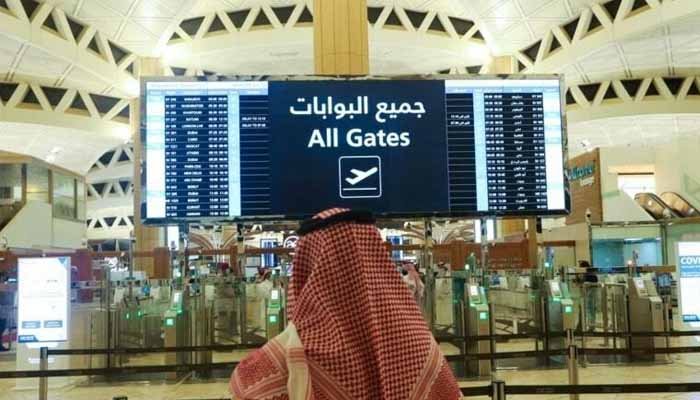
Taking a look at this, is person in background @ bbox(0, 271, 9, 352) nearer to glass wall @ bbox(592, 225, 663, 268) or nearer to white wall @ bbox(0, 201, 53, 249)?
white wall @ bbox(0, 201, 53, 249)

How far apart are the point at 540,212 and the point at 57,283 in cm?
627

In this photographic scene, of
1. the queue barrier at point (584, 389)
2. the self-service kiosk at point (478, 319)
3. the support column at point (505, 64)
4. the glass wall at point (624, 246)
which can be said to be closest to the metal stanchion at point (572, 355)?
the queue barrier at point (584, 389)

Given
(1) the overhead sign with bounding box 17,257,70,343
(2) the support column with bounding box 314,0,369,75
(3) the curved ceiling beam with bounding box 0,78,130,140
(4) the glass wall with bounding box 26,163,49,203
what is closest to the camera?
(2) the support column with bounding box 314,0,369,75

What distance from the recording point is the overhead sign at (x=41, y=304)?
8.33 meters

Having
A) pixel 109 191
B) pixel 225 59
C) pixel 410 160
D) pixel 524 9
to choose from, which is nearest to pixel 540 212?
pixel 410 160

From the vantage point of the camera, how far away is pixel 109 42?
20844mm

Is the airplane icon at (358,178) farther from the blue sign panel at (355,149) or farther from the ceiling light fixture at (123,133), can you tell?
the ceiling light fixture at (123,133)

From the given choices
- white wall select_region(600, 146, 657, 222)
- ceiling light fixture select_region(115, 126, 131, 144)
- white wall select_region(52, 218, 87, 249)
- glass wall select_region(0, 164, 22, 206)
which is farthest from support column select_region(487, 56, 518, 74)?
glass wall select_region(0, 164, 22, 206)

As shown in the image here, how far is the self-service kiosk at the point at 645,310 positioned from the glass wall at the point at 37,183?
13380mm

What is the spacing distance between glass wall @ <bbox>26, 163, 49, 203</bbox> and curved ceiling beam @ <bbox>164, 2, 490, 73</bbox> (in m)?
6.65

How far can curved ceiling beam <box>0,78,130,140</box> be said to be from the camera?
72.8 ft

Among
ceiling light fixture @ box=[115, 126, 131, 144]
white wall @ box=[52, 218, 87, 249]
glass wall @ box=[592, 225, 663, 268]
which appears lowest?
glass wall @ box=[592, 225, 663, 268]

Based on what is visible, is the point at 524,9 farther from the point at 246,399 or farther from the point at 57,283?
the point at 246,399

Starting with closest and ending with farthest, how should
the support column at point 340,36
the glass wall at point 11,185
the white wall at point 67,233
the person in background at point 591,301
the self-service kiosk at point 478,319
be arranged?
the support column at point 340,36
the self-service kiosk at point 478,319
the person in background at point 591,301
the glass wall at point 11,185
the white wall at point 67,233
